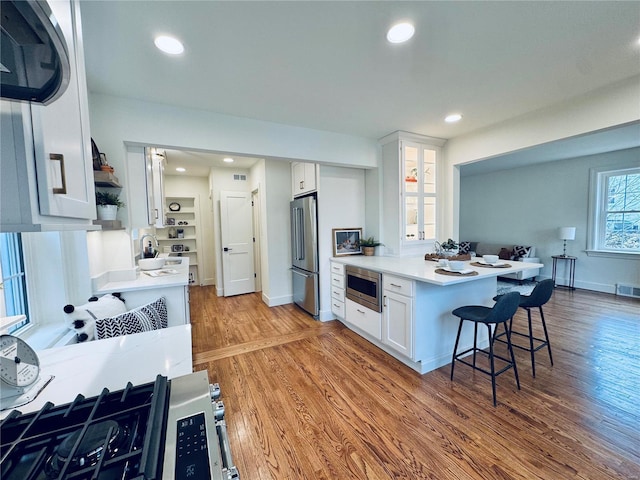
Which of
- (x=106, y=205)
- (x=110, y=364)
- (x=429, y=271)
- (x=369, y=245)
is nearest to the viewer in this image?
(x=110, y=364)

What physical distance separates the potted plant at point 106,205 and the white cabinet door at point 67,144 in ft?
5.10

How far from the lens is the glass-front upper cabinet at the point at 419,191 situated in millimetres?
3529

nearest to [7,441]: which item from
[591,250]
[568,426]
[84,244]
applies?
[84,244]

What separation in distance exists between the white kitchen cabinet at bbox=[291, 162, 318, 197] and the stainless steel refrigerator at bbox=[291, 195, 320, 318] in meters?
0.15

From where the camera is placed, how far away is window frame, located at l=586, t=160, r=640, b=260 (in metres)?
4.79

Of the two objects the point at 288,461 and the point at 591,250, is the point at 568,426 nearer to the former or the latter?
the point at 288,461

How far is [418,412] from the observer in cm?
196

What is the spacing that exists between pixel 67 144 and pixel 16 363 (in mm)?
785

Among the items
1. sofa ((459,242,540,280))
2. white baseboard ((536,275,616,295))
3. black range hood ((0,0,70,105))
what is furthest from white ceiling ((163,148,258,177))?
white baseboard ((536,275,616,295))

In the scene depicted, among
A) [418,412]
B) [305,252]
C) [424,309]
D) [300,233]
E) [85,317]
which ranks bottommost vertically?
[418,412]

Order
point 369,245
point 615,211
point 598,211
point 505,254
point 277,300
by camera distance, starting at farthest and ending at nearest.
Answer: point 505,254 < point 598,211 < point 615,211 < point 277,300 < point 369,245

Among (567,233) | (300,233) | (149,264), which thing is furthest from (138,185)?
(567,233)

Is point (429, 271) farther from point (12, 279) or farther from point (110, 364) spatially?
point (12, 279)

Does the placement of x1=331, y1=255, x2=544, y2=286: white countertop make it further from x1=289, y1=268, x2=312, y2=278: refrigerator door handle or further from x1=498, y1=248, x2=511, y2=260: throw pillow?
x1=498, y1=248, x2=511, y2=260: throw pillow
